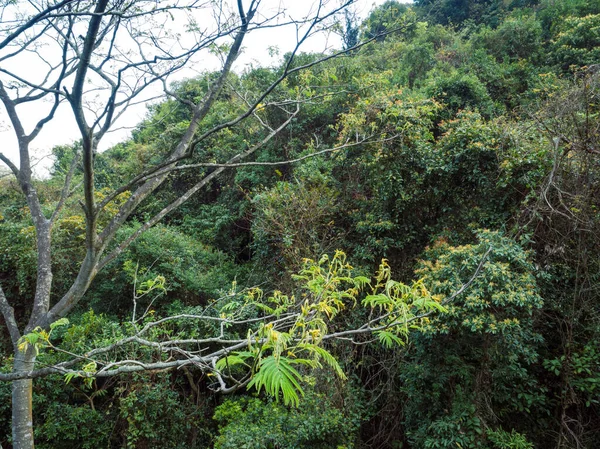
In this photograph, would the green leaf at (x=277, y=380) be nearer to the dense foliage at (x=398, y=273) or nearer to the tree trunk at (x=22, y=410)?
the dense foliage at (x=398, y=273)

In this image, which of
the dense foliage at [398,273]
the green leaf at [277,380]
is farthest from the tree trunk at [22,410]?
the green leaf at [277,380]

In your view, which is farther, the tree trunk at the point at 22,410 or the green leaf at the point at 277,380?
the tree trunk at the point at 22,410

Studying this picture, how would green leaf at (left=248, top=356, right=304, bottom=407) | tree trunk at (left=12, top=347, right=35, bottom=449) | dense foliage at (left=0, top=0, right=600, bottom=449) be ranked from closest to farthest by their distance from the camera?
green leaf at (left=248, top=356, right=304, bottom=407) < tree trunk at (left=12, top=347, right=35, bottom=449) < dense foliage at (left=0, top=0, right=600, bottom=449)

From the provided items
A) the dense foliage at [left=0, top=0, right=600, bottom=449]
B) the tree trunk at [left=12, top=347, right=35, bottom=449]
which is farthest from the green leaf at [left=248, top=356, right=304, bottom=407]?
the tree trunk at [left=12, top=347, right=35, bottom=449]

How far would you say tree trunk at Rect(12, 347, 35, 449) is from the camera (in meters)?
2.88

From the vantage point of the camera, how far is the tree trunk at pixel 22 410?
2877 millimetres

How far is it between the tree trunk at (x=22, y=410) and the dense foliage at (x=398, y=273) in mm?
1028

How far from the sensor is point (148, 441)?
4.46 metres

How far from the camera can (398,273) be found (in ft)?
16.5

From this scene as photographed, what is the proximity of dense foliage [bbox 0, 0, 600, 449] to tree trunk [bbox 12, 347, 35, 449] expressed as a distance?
103 cm

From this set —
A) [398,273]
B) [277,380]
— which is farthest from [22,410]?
[398,273]

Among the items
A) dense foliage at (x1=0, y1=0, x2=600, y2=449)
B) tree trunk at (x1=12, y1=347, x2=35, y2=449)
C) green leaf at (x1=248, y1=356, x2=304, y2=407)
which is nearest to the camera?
green leaf at (x1=248, y1=356, x2=304, y2=407)

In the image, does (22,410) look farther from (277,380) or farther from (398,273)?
(398,273)

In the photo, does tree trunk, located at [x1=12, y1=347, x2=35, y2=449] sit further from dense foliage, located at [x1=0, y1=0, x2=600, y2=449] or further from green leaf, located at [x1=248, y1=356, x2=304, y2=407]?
green leaf, located at [x1=248, y1=356, x2=304, y2=407]
